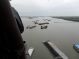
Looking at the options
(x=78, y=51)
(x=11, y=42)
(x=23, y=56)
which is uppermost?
(x=11, y=42)

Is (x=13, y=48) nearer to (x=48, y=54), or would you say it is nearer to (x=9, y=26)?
(x=9, y=26)

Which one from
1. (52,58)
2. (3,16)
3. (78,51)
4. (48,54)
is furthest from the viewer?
(78,51)

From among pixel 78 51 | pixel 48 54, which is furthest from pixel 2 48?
pixel 78 51

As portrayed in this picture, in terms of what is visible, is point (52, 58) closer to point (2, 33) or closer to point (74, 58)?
point (74, 58)

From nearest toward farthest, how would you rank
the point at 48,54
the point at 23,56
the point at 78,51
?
the point at 23,56, the point at 48,54, the point at 78,51

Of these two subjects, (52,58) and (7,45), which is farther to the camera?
(52,58)

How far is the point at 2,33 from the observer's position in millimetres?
929

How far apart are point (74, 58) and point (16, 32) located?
16.8ft

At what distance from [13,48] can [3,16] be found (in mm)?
204


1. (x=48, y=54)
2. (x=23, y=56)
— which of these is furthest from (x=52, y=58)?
(x=23, y=56)

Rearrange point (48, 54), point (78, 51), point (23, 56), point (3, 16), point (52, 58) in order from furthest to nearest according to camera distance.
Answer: point (78, 51), point (48, 54), point (52, 58), point (23, 56), point (3, 16)

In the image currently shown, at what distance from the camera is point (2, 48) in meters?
0.98

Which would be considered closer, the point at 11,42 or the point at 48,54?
the point at 11,42

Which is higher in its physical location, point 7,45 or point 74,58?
point 7,45
